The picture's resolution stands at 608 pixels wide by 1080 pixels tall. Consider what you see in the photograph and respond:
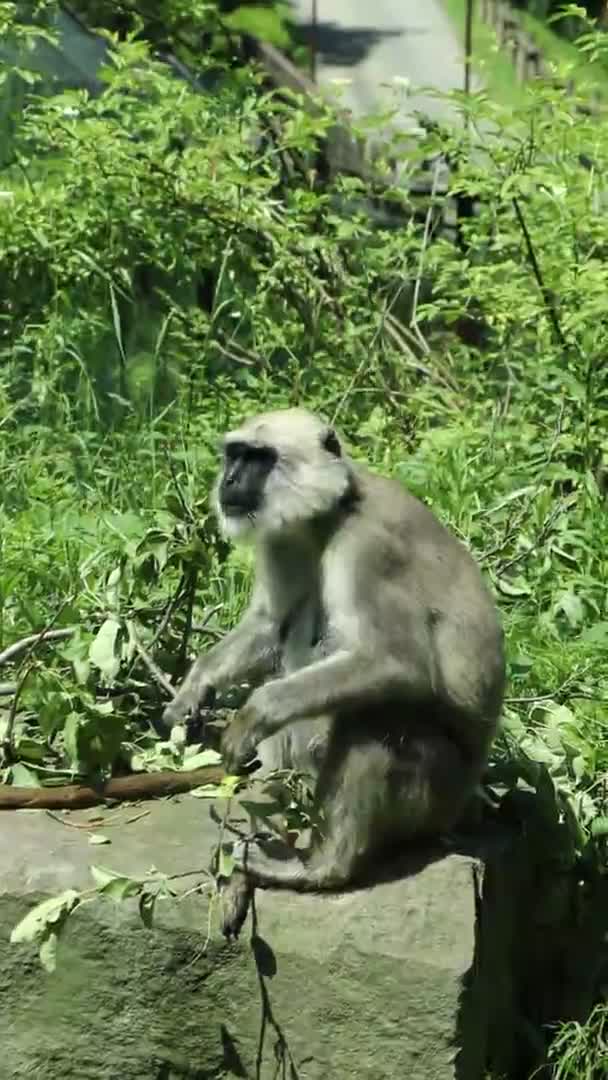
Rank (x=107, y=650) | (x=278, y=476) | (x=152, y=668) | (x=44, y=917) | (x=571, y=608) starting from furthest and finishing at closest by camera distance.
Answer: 1. (x=571, y=608)
2. (x=152, y=668)
3. (x=107, y=650)
4. (x=278, y=476)
5. (x=44, y=917)

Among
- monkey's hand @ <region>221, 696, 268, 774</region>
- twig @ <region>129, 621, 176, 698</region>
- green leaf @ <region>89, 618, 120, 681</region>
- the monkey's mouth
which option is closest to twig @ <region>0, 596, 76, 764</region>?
green leaf @ <region>89, 618, 120, 681</region>

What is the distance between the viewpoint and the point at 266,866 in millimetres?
4668

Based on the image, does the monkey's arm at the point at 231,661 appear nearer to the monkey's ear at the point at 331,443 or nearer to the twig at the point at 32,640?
the twig at the point at 32,640

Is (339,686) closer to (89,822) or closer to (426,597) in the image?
(426,597)

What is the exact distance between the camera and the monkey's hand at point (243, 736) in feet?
15.2

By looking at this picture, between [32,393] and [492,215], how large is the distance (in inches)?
98.6

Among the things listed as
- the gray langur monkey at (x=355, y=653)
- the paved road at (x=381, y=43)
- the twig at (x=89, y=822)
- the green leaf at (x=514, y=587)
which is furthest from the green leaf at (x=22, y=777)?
the paved road at (x=381, y=43)

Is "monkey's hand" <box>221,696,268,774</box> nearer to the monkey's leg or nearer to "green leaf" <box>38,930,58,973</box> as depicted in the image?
the monkey's leg

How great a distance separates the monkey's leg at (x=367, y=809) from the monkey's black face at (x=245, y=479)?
823 mm

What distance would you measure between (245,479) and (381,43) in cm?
3224

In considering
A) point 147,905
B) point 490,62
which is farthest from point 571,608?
point 490,62

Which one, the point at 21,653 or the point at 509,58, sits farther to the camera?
the point at 509,58

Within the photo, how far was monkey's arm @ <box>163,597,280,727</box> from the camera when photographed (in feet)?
17.4

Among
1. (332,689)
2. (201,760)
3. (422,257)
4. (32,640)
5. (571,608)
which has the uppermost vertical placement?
(332,689)
